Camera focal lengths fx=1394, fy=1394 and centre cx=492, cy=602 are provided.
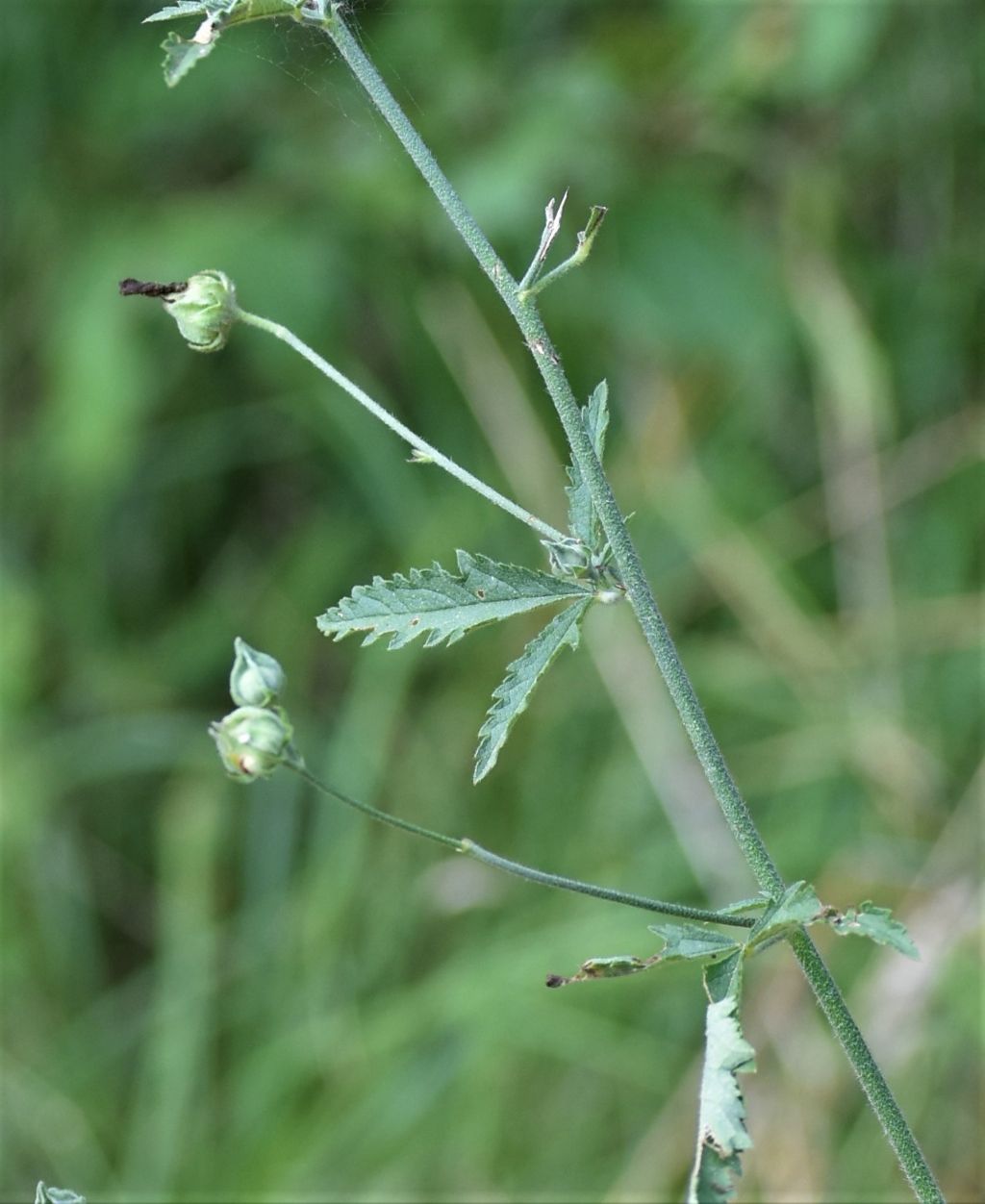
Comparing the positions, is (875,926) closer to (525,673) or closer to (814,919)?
(814,919)

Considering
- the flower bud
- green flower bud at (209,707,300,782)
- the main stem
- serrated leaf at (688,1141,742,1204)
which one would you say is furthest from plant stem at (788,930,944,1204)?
the flower bud

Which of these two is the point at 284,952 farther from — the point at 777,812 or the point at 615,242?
the point at 615,242

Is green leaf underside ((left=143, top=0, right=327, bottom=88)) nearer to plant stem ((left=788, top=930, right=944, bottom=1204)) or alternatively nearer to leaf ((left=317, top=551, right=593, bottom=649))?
leaf ((left=317, top=551, right=593, bottom=649))

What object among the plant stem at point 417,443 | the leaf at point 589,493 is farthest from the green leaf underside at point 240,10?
the leaf at point 589,493

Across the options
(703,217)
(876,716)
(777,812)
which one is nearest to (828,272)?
(703,217)

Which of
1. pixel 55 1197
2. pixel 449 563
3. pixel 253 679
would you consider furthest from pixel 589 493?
pixel 449 563

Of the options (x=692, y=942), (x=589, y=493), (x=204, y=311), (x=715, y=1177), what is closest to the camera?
(x=715, y=1177)
